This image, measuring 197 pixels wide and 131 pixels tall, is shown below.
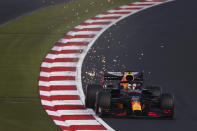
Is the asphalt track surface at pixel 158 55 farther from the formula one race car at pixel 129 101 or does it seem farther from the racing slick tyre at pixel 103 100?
the racing slick tyre at pixel 103 100

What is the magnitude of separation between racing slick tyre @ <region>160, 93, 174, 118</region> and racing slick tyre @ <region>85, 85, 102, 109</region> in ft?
5.90

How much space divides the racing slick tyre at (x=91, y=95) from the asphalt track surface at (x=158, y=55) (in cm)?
83

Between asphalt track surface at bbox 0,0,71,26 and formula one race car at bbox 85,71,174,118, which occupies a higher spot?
asphalt track surface at bbox 0,0,71,26

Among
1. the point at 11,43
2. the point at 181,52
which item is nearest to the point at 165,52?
the point at 181,52

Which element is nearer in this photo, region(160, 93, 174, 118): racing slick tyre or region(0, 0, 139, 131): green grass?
region(160, 93, 174, 118): racing slick tyre

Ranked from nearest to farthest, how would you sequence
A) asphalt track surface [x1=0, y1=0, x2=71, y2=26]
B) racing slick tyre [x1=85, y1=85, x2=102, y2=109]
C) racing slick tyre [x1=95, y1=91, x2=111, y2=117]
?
1. racing slick tyre [x1=95, y1=91, x2=111, y2=117]
2. racing slick tyre [x1=85, y1=85, x2=102, y2=109]
3. asphalt track surface [x1=0, y1=0, x2=71, y2=26]

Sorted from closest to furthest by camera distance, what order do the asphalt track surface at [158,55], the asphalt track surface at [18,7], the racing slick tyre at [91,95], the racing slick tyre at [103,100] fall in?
the racing slick tyre at [103,100] → the asphalt track surface at [158,55] → the racing slick tyre at [91,95] → the asphalt track surface at [18,7]

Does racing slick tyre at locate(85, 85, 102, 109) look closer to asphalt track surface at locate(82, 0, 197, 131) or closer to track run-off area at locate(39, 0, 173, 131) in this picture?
track run-off area at locate(39, 0, 173, 131)

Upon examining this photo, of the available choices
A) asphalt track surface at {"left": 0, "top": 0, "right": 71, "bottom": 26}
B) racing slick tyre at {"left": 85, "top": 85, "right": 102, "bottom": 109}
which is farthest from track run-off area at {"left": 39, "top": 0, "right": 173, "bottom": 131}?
asphalt track surface at {"left": 0, "top": 0, "right": 71, "bottom": 26}

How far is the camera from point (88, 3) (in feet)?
101

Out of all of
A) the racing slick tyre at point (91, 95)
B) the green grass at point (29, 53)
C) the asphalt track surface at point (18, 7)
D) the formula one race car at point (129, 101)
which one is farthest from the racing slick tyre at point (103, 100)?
the asphalt track surface at point (18, 7)

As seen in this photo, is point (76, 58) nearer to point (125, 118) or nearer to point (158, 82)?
point (158, 82)

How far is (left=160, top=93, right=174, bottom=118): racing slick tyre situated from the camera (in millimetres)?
17562

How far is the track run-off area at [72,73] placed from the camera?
1792cm
